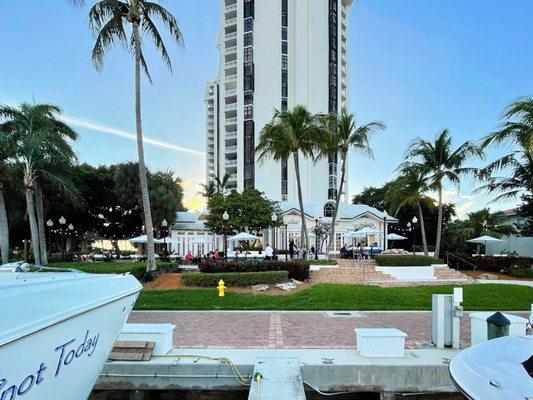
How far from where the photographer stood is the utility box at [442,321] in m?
7.78

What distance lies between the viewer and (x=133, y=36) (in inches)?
739

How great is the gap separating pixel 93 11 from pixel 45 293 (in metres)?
17.2

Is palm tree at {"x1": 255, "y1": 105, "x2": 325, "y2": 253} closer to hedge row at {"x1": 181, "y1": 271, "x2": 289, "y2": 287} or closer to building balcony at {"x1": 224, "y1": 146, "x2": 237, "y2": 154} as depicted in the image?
hedge row at {"x1": 181, "y1": 271, "x2": 289, "y2": 287}

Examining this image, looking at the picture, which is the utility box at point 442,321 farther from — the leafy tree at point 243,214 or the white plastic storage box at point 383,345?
the leafy tree at point 243,214

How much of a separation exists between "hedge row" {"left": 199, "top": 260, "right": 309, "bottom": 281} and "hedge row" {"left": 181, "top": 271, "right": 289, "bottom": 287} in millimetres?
830

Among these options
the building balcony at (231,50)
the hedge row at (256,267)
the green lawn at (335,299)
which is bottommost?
the green lawn at (335,299)

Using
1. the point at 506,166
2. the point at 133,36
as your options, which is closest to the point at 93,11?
the point at 133,36

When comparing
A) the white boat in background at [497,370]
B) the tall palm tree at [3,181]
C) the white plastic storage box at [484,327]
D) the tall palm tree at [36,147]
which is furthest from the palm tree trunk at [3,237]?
the white boat in background at [497,370]

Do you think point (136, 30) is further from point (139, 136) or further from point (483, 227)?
point (483, 227)

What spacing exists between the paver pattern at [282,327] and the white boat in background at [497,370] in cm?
292

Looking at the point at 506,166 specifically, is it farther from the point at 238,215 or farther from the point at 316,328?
the point at 316,328

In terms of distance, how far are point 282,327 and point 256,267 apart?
27.2ft

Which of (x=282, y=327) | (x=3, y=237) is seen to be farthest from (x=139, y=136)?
(x=282, y=327)

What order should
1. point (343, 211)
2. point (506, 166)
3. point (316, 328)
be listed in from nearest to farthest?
point (316, 328)
point (506, 166)
point (343, 211)
